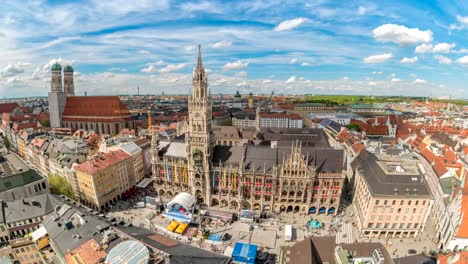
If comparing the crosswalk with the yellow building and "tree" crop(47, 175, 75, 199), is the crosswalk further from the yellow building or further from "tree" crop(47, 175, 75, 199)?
"tree" crop(47, 175, 75, 199)

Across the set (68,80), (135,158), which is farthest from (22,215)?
(68,80)

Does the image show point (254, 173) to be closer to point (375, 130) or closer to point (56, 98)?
point (375, 130)

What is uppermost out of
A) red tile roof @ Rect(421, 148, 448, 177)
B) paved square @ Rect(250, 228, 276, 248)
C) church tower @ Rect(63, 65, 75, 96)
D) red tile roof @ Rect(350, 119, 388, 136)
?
church tower @ Rect(63, 65, 75, 96)

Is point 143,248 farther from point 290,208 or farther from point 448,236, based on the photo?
point 448,236

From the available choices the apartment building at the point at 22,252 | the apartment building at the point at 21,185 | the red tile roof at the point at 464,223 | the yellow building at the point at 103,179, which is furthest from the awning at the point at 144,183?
the red tile roof at the point at 464,223

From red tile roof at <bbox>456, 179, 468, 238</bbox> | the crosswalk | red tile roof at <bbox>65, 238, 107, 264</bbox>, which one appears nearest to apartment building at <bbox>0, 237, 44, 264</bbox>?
red tile roof at <bbox>65, 238, 107, 264</bbox>

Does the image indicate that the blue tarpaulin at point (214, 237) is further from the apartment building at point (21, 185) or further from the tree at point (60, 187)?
the apartment building at point (21, 185)
